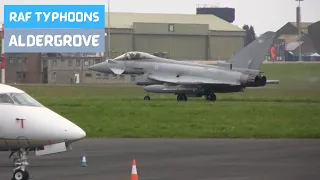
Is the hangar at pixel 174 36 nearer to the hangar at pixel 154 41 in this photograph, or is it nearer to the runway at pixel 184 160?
the hangar at pixel 154 41

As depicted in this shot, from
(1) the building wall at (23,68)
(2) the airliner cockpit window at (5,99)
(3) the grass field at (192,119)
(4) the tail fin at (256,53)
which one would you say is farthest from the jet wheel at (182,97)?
(2) the airliner cockpit window at (5,99)

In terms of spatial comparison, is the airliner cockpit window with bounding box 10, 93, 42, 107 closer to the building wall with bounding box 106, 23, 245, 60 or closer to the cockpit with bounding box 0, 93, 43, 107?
the cockpit with bounding box 0, 93, 43, 107

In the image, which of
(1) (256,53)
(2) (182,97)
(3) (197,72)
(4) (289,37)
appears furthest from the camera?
(4) (289,37)

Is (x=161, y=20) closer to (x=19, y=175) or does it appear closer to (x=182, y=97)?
(x=182, y=97)

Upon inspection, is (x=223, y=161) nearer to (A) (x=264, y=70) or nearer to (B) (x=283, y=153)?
(B) (x=283, y=153)

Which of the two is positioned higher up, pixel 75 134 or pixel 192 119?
pixel 75 134

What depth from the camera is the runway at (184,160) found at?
19922 millimetres

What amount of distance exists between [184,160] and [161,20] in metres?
91.2

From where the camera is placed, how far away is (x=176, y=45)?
11356 cm

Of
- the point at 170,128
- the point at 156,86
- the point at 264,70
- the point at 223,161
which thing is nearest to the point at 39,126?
the point at 223,161

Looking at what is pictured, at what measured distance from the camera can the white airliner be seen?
1792 cm

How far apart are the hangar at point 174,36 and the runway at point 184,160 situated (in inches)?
3111

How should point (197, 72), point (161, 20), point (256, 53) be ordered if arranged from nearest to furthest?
point (256, 53)
point (197, 72)
point (161, 20)

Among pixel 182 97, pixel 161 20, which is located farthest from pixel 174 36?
pixel 182 97
